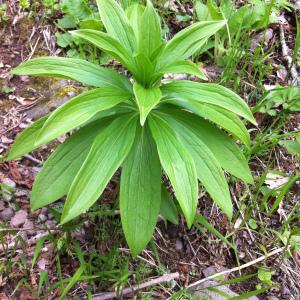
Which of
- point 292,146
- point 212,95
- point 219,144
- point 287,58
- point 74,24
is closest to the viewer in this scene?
point 212,95

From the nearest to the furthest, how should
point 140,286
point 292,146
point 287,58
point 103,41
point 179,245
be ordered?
point 103,41
point 140,286
point 179,245
point 292,146
point 287,58

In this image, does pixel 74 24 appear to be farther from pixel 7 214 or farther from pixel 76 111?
pixel 76 111

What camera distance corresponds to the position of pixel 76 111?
82.9 inches

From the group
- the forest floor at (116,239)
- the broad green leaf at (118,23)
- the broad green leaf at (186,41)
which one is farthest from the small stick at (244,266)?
the broad green leaf at (118,23)

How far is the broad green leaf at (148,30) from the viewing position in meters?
2.37

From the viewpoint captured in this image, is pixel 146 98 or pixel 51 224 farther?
pixel 51 224

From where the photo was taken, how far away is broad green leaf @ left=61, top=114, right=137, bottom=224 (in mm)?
2020

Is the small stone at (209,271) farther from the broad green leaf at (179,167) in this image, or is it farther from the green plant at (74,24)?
the green plant at (74,24)

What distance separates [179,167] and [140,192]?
290 mm

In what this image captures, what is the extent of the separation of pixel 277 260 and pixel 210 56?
2.01 metres

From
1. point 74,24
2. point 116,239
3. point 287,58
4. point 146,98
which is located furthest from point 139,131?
point 287,58

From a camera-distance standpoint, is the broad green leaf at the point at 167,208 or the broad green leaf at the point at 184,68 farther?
the broad green leaf at the point at 167,208

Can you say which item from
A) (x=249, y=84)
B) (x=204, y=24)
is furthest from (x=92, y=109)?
(x=249, y=84)

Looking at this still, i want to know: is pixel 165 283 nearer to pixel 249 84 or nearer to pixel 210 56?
pixel 249 84
